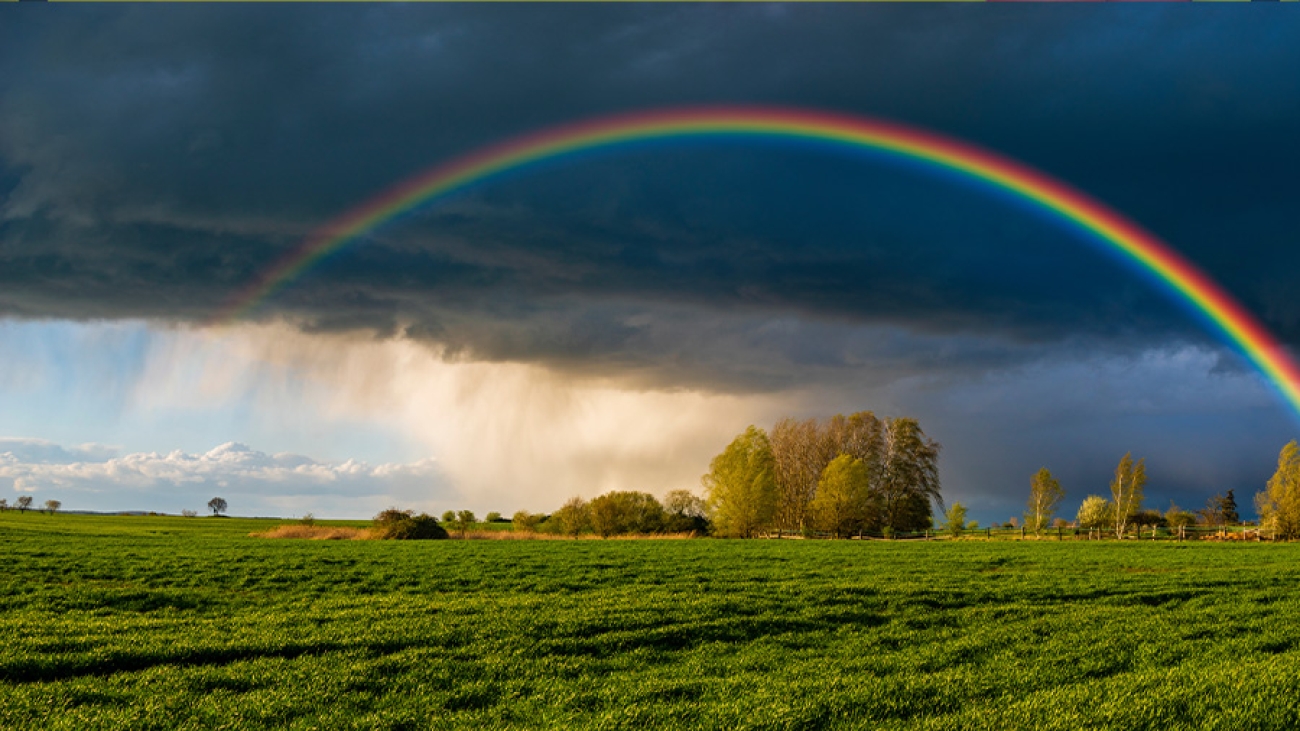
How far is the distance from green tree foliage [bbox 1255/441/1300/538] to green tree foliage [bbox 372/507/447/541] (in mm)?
83956

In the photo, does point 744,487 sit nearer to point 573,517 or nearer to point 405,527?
point 573,517

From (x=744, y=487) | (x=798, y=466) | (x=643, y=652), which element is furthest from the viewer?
(x=798, y=466)

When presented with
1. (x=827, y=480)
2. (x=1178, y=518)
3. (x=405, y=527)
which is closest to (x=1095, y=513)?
(x=1178, y=518)

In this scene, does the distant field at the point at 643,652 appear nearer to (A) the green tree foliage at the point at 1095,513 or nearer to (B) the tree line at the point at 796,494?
(B) the tree line at the point at 796,494

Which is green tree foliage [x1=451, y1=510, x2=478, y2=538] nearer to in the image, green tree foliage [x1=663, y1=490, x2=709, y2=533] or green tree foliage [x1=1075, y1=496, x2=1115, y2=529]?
green tree foliage [x1=663, y1=490, x2=709, y2=533]

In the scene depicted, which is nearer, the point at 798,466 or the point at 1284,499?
the point at 1284,499

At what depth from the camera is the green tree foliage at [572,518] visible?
88750 mm

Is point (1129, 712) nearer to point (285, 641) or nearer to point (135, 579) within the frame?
point (285, 641)

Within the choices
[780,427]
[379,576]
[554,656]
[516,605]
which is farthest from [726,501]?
[554,656]

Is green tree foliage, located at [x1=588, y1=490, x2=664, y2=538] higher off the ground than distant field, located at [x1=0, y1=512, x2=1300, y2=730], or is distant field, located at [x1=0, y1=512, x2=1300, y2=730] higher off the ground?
distant field, located at [x1=0, y1=512, x2=1300, y2=730]

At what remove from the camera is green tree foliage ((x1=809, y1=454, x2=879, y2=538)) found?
87625 millimetres

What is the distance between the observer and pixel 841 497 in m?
87.4

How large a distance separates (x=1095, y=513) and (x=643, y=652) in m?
117

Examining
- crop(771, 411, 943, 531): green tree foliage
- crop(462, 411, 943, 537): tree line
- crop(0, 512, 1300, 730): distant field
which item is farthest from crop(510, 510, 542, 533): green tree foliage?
crop(0, 512, 1300, 730): distant field
